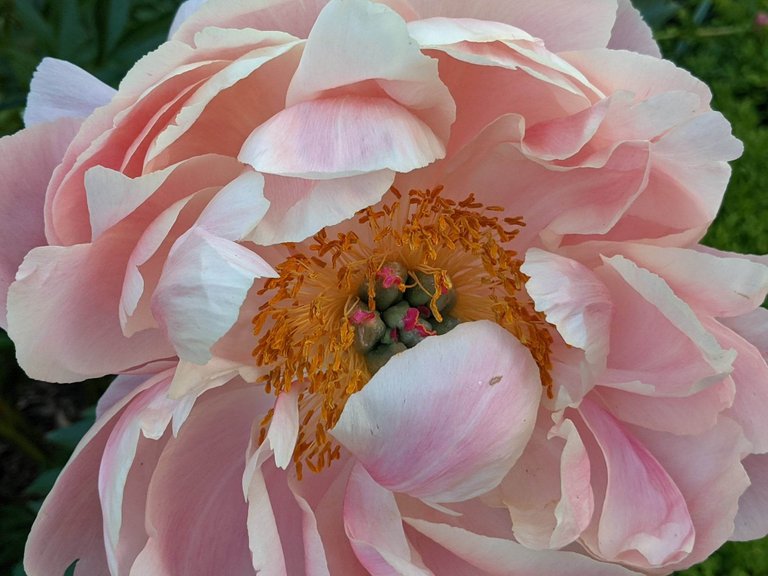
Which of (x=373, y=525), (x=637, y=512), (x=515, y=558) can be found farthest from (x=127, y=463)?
(x=637, y=512)

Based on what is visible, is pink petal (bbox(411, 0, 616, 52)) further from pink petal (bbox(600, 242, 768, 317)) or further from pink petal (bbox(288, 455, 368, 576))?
pink petal (bbox(288, 455, 368, 576))

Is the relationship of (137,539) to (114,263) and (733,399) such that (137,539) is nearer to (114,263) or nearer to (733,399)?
(114,263)

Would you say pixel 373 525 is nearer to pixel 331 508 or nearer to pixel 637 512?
pixel 331 508

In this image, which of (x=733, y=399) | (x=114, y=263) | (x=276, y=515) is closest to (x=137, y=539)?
(x=276, y=515)

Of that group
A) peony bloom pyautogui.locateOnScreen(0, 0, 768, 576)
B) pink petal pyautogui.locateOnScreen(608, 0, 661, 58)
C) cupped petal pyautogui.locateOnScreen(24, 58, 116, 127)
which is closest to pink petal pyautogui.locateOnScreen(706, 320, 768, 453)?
peony bloom pyautogui.locateOnScreen(0, 0, 768, 576)

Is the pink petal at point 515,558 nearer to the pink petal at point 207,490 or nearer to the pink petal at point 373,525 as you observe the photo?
the pink petal at point 373,525
